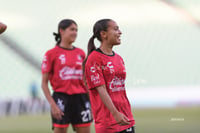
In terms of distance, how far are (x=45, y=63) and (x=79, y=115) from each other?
0.87 m

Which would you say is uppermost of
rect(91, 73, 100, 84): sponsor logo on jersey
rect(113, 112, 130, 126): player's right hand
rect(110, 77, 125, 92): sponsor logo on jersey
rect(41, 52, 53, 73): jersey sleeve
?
rect(41, 52, 53, 73): jersey sleeve

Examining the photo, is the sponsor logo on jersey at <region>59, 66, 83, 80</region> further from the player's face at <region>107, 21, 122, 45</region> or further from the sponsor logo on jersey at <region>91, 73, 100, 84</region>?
the sponsor logo on jersey at <region>91, 73, 100, 84</region>

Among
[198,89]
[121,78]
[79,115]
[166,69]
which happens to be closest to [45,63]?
[79,115]

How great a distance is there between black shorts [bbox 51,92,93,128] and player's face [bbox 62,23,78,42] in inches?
31.4

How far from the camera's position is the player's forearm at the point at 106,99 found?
13.6 feet

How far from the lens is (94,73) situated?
4285 millimetres

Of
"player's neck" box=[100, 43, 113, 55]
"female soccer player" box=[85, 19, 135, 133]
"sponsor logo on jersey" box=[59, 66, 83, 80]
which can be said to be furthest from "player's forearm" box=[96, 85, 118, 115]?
"sponsor logo on jersey" box=[59, 66, 83, 80]

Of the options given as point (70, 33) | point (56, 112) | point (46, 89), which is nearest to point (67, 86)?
point (46, 89)

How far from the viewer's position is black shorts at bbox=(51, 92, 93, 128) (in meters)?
6.39

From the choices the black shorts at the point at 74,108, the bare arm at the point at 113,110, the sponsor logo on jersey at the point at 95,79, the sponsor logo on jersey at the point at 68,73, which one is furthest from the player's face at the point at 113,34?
the black shorts at the point at 74,108

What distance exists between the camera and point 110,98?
4230mm

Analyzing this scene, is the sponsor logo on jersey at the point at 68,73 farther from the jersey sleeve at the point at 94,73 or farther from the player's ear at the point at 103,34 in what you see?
the jersey sleeve at the point at 94,73

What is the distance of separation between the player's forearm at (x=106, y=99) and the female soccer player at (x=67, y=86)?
2140 millimetres

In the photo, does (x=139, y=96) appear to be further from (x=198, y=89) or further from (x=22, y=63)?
(x=22, y=63)
